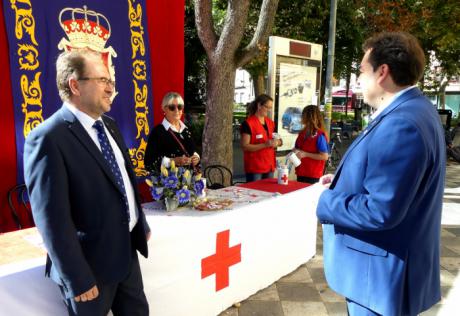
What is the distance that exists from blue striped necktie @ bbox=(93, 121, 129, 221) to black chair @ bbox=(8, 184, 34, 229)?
180 centimetres

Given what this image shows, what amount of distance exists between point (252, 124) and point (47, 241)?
9.86 feet

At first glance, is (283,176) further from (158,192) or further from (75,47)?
(75,47)

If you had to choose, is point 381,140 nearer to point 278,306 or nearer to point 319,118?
point 278,306

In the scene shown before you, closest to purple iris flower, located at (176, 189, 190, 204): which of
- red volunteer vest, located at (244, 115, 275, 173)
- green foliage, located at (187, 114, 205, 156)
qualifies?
red volunteer vest, located at (244, 115, 275, 173)

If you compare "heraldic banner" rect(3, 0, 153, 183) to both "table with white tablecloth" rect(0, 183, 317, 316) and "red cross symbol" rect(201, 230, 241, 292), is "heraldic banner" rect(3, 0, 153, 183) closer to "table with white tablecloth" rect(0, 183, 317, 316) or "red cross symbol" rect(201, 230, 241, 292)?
"table with white tablecloth" rect(0, 183, 317, 316)

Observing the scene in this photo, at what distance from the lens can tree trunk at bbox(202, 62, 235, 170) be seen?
5.05 m

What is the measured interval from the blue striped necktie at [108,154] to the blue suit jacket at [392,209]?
0.85 metres

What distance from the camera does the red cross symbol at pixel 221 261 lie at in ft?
8.30

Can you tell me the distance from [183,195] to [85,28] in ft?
6.50

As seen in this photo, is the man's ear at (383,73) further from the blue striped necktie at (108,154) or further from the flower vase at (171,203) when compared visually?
the flower vase at (171,203)

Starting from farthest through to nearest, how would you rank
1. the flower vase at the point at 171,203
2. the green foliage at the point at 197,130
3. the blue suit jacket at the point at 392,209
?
the green foliage at the point at 197,130 < the flower vase at the point at 171,203 < the blue suit jacket at the point at 392,209

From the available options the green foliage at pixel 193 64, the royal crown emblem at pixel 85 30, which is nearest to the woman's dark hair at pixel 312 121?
the royal crown emblem at pixel 85 30

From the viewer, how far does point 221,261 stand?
2609 mm

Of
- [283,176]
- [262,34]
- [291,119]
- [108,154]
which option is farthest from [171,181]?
[291,119]
